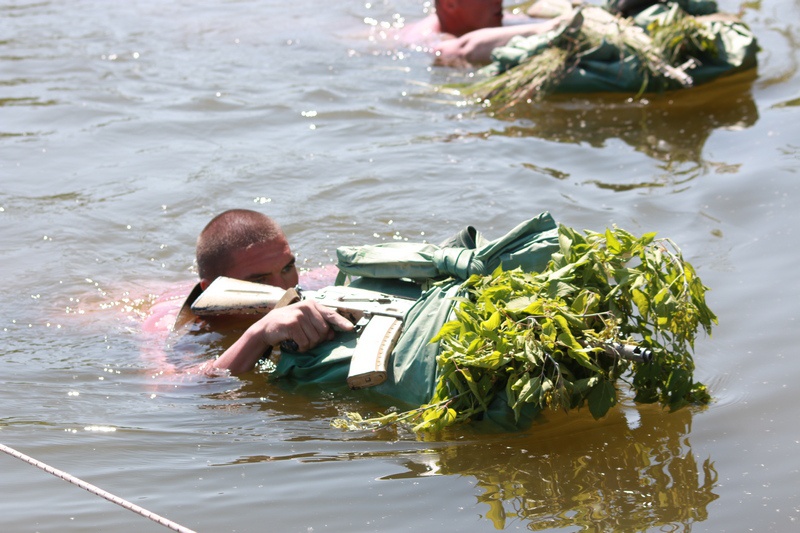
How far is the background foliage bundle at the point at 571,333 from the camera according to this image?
11.7 feet

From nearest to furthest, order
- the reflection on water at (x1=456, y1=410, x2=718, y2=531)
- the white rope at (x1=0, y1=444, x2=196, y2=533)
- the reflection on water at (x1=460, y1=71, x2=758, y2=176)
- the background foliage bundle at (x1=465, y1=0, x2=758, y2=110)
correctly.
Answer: the white rope at (x1=0, y1=444, x2=196, y2=533), the reflection on water at (x1=456, y1=410, x2=718, y2=531), the reflection on water at (x1=460, y1=71, x2=758, y2=176), the background foliage bundle at (x1=465, y1=0, x2=758, y2=110)

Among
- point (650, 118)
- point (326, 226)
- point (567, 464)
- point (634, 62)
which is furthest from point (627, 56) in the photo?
point (567, 464)

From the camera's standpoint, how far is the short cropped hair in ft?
16.6

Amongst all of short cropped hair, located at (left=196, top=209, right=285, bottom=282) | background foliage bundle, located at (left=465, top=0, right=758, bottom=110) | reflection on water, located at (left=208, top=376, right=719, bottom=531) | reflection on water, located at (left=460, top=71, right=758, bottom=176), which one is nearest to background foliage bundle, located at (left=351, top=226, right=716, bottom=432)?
reflection on water, located at (left=208, top=376, right=719, bottom=531)

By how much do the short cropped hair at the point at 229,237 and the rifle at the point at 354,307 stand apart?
12.3 inches

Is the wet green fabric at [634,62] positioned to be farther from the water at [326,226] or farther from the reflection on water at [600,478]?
the reflection on water at [600,478]

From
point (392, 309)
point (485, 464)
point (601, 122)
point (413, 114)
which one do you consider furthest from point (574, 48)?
point (485, 464)

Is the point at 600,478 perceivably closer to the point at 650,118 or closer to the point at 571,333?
the point at 571,333

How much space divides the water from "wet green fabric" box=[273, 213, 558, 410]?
15 cm

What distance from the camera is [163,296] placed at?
19.0ft

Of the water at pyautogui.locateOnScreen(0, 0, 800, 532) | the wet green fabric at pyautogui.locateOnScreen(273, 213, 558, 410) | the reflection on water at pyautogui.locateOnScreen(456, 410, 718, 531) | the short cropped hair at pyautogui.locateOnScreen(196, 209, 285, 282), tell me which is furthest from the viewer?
the short cropped hair at pyautogui.locateOnScreen(196, 209, 285, 282)

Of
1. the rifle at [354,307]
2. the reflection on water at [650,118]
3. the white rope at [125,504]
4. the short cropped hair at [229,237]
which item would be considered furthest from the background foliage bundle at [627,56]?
the white rope at [125,504]

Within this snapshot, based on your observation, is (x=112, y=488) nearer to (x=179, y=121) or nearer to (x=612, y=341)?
(x=612, y=341)

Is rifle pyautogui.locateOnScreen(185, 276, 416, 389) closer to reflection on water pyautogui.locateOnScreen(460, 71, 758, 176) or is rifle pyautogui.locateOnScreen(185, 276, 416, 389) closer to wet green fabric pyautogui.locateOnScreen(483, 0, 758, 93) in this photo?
reflection on water pyautogui.locateOnScreen(460, 71, 758, 176)
